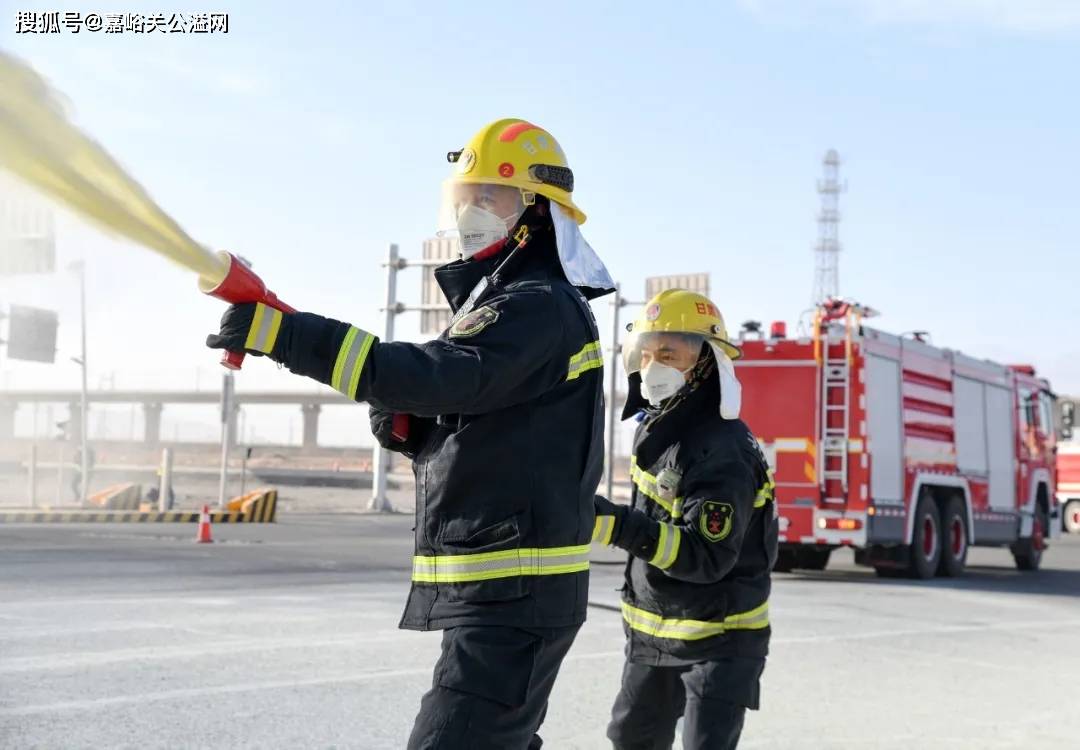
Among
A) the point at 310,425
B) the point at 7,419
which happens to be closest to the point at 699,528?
the point at 7,419

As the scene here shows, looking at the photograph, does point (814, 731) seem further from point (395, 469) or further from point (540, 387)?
Result: point (395, 469)

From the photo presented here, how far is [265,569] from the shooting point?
13.9 metres

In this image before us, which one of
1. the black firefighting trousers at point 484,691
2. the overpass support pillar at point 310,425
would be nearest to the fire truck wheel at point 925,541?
the black firefighting trousers at point 484,691

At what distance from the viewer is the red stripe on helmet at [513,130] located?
3.41 meters

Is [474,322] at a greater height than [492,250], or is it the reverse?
[492,250]

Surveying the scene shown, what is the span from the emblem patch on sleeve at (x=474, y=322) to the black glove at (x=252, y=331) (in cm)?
39

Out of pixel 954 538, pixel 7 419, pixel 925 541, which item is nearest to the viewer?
pixel 925 541

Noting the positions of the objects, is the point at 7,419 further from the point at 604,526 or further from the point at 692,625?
the point at 604,526

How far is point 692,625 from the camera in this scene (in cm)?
418

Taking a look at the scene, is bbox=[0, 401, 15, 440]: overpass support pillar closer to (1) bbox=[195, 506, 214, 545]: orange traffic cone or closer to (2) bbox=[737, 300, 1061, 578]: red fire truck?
(1) bbox=[195, 506, 214, 545]: orange traffic cone

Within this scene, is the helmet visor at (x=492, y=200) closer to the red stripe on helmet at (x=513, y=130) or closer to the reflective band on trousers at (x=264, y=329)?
the red stripe on helmet at (x=513, y=130)

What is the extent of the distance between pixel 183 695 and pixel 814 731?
2944 mm

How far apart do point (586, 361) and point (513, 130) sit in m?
0.65

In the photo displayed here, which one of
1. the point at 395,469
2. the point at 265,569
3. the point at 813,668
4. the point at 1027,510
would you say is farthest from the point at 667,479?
the point at 395,469
